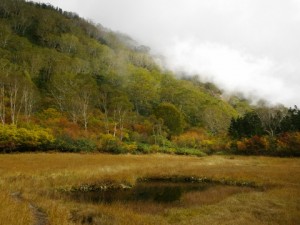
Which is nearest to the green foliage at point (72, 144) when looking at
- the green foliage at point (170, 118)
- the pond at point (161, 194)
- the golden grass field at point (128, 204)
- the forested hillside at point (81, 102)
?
the forested hillside at point (81, 102)

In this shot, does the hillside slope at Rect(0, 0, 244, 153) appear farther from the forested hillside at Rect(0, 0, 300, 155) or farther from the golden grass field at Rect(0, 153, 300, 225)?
the golden grass field at Rect(0, 153, 300, 225)

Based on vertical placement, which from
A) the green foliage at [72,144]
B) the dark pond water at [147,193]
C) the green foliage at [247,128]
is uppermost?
the green foliage at [247,128]

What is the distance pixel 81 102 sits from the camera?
77750 mm

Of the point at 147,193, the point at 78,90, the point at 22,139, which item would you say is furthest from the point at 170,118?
the point at 147,193

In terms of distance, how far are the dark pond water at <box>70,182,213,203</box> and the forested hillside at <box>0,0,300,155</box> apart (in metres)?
24.9

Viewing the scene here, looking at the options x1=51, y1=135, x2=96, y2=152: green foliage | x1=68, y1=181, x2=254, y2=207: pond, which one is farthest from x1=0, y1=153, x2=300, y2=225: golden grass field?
x1=51, y1=135, x2=96, y2=152: green foliage

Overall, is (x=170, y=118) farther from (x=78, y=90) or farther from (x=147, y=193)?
(x=147, y=193)

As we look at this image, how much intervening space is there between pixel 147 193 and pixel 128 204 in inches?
241

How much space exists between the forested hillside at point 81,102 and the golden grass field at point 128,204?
60.4 feet

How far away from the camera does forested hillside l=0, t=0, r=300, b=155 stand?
196 ft

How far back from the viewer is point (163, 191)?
94.4 ft

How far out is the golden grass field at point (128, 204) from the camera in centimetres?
1605

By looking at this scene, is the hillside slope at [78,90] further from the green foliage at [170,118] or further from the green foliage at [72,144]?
the green foliage at [72,144]

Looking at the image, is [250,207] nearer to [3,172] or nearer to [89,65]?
[3,172]
